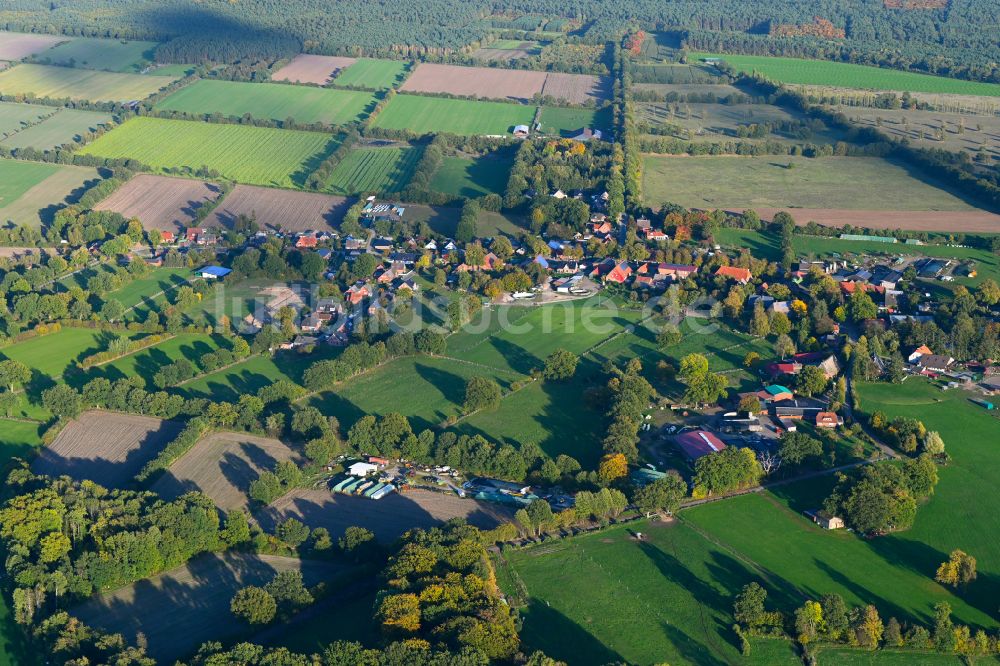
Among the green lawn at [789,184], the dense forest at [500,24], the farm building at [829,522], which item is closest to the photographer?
the farm building at [829,522]

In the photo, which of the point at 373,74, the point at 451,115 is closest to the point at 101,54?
the point at 373,74

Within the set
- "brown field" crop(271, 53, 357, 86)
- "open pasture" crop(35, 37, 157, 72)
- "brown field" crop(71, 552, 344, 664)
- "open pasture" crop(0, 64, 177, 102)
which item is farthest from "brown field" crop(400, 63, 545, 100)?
"brown field" crop(71, 552, 344, 664)

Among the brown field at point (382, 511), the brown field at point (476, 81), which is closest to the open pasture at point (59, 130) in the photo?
the brown field at point (476, 81)

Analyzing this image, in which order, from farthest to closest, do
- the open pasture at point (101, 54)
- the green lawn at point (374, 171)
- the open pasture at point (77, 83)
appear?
the open pasture at point (101, 54)
the open pasture at point (77, 83)
the green lawn at point (374, 171)

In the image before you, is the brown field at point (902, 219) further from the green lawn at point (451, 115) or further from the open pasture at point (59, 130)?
the open pasture at point (59, 130)

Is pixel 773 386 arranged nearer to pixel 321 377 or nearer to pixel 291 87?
pixel 321 377

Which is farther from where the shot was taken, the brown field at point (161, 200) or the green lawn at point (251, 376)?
the brown field at point (161, 200)

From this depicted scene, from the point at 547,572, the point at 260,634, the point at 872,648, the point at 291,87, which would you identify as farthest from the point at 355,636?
the point at 291,87
